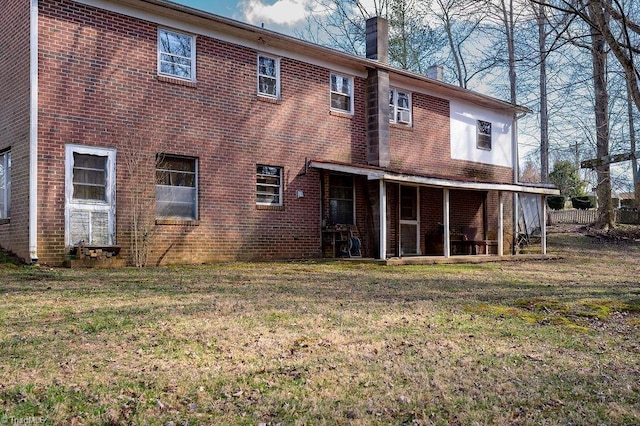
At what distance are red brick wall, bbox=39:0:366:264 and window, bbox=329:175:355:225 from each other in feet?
1.97

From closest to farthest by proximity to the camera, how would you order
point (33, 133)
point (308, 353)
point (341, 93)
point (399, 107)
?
point (308, 353) → point (33, 133) → point (341, 93) → point (399, 107)

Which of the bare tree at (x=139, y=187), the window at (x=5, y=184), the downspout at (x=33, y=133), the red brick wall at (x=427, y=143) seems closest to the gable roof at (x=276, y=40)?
the red brick wall at (x=427, y=143)

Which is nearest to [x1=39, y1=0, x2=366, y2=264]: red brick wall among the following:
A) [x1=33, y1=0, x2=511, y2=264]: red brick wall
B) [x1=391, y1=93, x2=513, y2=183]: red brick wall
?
[x1=33, y1=0, x2=511, y2=264]: red brick wall

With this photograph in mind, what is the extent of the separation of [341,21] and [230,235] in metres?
19.7

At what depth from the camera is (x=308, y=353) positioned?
516 cm

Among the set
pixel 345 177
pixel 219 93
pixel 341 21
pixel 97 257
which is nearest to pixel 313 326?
pixel 97 257

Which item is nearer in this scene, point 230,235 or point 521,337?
point 521,337

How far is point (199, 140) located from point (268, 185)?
2232 mm

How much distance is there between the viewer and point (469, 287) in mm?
9906

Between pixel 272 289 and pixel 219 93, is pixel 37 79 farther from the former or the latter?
pixel 272 289

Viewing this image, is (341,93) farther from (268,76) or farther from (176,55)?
(176,55)

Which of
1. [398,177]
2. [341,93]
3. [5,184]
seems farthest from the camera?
[341,93]

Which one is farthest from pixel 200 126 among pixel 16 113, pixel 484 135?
pixel 484 135

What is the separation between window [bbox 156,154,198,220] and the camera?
12.6 m
